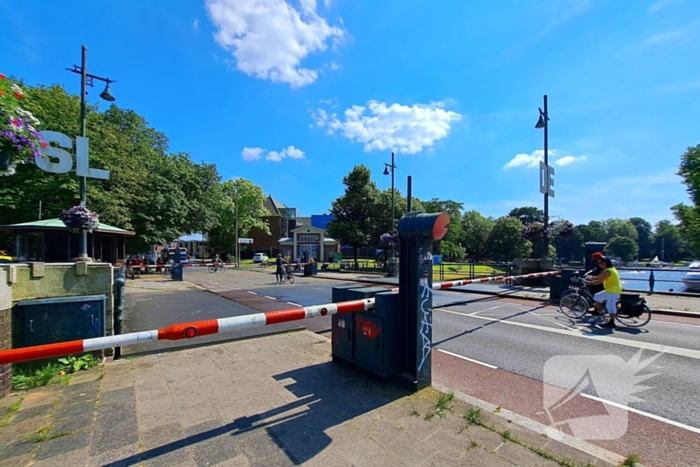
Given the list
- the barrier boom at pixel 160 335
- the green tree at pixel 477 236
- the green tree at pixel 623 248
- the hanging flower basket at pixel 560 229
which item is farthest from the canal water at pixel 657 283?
the green tree at pixel 623 248

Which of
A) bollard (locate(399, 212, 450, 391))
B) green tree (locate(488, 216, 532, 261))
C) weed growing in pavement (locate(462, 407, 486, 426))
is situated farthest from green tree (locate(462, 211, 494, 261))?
weed growing in pavement (locate(462, 407, 486, 426))

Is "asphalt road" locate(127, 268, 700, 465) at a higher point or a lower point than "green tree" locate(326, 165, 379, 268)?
lower

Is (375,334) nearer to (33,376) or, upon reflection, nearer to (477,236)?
(33,376)

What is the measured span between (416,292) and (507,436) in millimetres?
1514

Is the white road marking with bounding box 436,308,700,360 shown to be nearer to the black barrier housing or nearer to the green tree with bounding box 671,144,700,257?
the black barrier housing

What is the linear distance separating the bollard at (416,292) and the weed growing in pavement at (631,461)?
1786mm

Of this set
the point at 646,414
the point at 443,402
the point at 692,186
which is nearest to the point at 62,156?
the point at 443,402

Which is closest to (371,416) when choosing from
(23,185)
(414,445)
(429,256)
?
(414,445)

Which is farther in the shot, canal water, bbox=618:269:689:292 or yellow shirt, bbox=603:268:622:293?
canal water, bbox=618:269:689:292

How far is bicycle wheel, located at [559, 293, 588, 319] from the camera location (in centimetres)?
809

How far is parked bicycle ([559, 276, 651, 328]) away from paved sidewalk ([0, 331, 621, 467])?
6.39 meters

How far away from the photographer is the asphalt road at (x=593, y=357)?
11.7ft

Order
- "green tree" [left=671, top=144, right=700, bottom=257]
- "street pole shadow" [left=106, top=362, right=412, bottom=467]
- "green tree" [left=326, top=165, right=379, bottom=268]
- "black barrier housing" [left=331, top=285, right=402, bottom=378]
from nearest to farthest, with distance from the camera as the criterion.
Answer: "street pole shadow" [left=106, top=362, right=412, bottom=467]
"black barrier housing" [left=331, top=285, right=402, bottom=378]
"green tree" [left=671, top=144, right=700, bottom=257]
"green tree" [left=326, top=165, right=379, bottom=268]

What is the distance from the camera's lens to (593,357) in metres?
5.24
